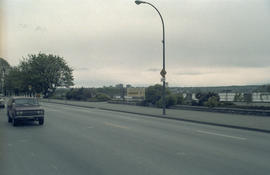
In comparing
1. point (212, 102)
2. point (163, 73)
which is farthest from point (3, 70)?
point (212, 102)

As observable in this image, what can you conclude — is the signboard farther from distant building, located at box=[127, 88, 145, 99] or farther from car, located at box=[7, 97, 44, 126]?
distant building, located at box=[127, 88, 145, 99]

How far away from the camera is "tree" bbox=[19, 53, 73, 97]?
72.9m

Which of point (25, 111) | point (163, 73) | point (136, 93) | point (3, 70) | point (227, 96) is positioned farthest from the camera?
point (3, 70)

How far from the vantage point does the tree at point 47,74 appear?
239ft

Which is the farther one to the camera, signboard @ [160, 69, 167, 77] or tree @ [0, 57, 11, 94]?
tree @ [0, 57, 11, 94]

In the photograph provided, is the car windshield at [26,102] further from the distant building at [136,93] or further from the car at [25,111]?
the distant building at [136,93]

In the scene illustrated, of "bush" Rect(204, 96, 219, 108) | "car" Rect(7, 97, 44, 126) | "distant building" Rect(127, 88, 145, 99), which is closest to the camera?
"car" Rect(7, 97, 44, 126)

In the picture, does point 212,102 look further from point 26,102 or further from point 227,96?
point 26,102

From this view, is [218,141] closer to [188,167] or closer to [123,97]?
[188,167]

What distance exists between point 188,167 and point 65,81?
68.8m

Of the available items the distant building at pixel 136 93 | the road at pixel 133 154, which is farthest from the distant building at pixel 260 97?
the road at pixel 133 154

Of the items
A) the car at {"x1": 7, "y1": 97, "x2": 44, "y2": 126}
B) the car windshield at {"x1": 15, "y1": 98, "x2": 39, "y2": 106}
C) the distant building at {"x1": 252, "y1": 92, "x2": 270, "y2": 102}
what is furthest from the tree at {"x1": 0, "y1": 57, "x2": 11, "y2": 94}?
the distant building at {"x1": 252, "y1": 92, "x2": 270, "y2": 102}

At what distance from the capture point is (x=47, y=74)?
72.6m

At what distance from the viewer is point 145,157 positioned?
797 centimetres
